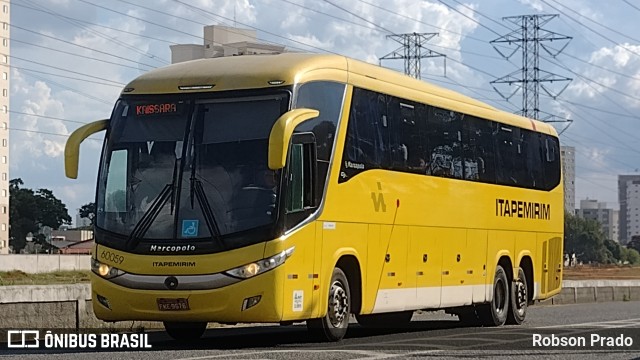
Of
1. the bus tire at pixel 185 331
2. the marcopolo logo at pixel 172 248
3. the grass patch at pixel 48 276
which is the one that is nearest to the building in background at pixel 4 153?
the grass patch at pixel 48 276

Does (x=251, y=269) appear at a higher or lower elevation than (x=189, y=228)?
lower

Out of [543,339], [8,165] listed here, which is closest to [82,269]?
[8,165]

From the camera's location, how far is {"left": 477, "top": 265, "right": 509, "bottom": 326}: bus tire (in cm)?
2595

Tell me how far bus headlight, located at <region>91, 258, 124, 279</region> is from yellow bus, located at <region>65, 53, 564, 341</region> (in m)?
0.02

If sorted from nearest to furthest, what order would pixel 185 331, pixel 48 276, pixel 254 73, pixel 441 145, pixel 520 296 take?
pixel 254 73, pixel 185 331, pixel 441 145, pixel 520 296, pixel 48 276

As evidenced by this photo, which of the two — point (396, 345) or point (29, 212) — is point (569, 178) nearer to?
point (29, 212)

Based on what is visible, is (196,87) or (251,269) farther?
(196,87)

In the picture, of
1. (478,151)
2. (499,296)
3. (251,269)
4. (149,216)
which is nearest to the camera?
(251,269)

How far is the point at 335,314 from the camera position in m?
18.8

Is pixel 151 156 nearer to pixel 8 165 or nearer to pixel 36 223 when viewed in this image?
pixel 8 165

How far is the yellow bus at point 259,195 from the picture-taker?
17.1 meters

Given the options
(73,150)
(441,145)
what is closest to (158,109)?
(73,150)

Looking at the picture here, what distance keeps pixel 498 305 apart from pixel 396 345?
28.0 ft

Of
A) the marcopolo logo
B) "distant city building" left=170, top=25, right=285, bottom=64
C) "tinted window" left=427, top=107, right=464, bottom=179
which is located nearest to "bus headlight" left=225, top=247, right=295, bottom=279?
the marcopolo logo
